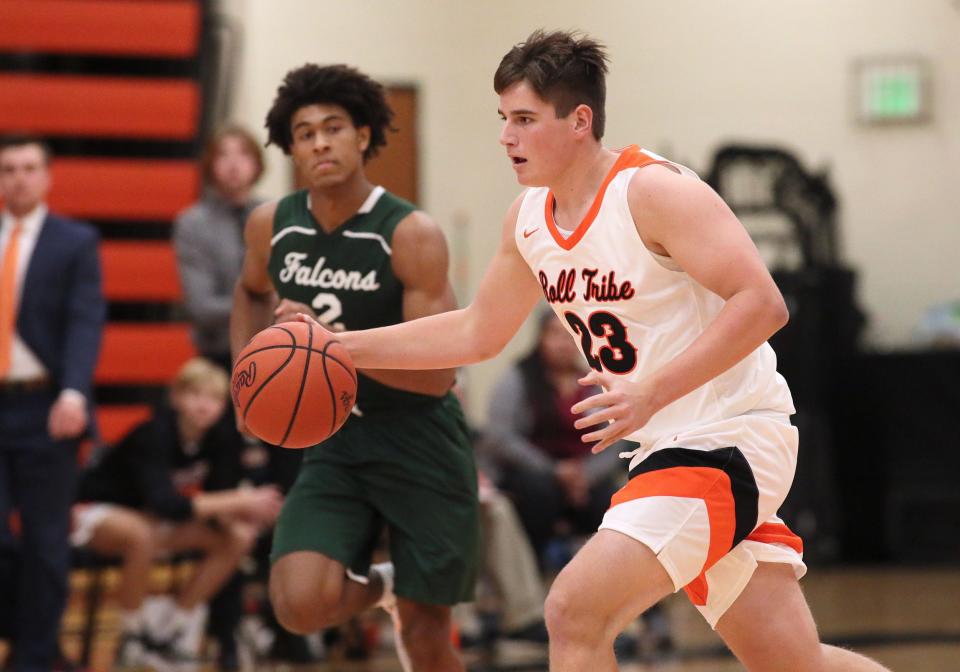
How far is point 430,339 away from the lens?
3652 millimetres

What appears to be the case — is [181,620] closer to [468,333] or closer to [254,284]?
[254,284]

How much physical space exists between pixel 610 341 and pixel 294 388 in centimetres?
76

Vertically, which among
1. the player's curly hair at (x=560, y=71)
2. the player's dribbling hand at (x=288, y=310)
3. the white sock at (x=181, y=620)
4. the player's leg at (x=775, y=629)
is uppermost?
the player's curly hair at (x=560, y=71)

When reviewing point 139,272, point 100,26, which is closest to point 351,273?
point 139,272

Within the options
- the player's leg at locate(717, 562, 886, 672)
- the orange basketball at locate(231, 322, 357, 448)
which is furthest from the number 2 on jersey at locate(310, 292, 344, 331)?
the player's leg at locate(717, 562, 886, 672)

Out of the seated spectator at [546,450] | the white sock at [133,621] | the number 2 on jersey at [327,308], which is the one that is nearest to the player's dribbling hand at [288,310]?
the number 2 on jersey at [327,308]

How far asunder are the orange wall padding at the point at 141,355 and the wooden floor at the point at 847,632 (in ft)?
4.28

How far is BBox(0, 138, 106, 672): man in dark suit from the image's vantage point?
586 cm

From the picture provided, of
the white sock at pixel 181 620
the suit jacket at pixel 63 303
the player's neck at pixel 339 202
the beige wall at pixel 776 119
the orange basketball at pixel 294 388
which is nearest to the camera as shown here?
the orange basketball at pixel 294 388

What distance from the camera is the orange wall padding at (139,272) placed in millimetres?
8984

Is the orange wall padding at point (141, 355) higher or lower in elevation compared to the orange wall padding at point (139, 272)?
lower

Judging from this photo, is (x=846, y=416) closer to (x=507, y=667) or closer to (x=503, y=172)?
(x=503, y=172)

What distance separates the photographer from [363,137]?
14.4ft

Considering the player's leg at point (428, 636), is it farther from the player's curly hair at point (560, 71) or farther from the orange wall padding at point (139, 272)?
the orange wall padding at point (139, 272)
